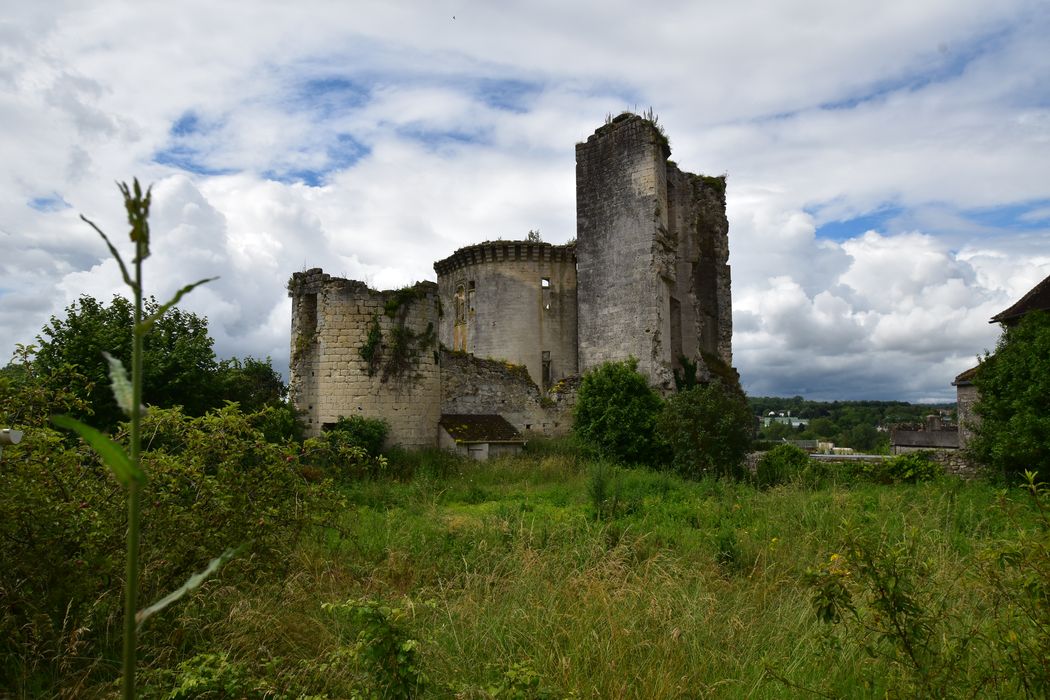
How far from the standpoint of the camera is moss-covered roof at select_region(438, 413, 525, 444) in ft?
55.9

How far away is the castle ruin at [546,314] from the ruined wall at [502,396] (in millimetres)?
35

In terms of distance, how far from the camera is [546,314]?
25.8 m

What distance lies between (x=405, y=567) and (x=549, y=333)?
19.4 m

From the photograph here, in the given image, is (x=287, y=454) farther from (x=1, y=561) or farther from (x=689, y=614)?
(x=689, y=614)

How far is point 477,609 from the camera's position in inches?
206

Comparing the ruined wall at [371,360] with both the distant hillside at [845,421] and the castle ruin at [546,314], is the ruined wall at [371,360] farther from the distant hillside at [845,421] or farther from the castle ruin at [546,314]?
the distant hillside at [845,421]

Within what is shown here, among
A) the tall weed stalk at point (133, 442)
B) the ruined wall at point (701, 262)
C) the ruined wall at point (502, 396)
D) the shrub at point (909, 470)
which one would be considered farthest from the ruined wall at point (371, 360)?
the tall weed stalk at point (133, 442)

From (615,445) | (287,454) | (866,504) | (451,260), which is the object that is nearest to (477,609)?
(287,454)

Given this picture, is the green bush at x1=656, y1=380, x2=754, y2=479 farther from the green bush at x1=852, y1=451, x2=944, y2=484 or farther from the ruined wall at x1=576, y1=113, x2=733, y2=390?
the ruined wall at x1=576, y1=113, x2=733, y2=390

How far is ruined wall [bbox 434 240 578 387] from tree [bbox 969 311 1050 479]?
13.7 m

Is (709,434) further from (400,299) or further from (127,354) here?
(127,354)

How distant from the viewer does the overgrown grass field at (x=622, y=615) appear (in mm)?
3477

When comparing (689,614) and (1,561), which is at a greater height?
(1,561)

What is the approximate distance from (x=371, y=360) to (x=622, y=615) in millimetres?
11987
